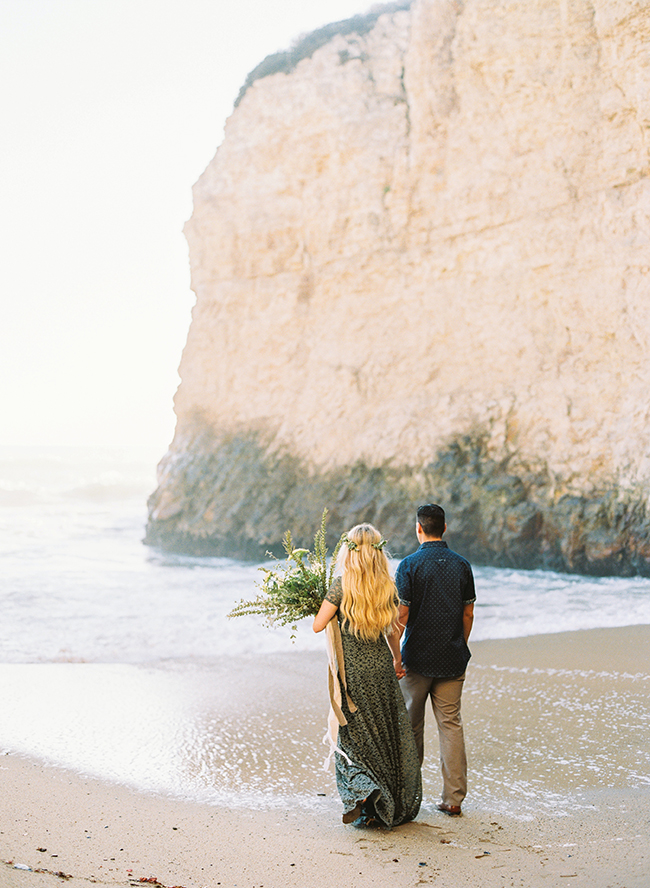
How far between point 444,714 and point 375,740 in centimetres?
47

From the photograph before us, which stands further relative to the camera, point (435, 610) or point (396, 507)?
point (396, 507)

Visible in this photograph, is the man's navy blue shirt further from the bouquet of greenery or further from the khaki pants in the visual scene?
Answer: the bouquet of greenery

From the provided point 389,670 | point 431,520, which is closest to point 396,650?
point 389,670

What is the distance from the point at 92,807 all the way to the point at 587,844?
243 cm

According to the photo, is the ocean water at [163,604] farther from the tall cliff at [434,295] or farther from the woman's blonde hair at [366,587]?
the woman's blonde hair at [366,587]

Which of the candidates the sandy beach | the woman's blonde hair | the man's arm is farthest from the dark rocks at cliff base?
the woman's blonde hair

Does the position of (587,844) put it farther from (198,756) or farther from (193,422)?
(193,422)

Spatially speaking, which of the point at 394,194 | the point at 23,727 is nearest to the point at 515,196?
the point at 394,194

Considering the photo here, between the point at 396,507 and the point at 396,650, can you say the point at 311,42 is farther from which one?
the point at 396,650

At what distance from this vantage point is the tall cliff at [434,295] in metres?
12.3

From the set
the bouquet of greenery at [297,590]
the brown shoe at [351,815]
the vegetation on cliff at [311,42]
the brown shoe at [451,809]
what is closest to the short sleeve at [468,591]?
the bouquet of greenery at [297,590]

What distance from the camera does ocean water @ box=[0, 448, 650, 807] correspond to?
14.2 feet

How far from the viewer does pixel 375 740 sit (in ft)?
11.3

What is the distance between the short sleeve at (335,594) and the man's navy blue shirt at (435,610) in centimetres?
40
